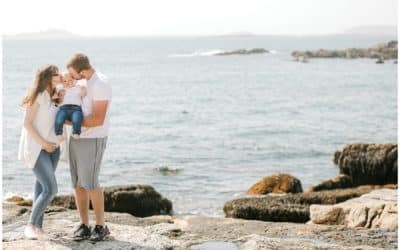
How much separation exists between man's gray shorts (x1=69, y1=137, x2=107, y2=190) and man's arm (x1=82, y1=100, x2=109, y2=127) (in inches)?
6.6

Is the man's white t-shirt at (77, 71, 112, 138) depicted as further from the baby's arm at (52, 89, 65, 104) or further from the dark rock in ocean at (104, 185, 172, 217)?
the dark rock in ocean at (104, 185, 172, 217)

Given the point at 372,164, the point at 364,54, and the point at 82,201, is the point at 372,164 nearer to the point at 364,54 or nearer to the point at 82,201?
the point at 82,201

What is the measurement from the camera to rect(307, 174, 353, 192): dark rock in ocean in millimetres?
18847

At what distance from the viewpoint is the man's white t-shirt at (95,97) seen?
22.1 ft

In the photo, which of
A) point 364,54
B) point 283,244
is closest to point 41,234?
point 283,244

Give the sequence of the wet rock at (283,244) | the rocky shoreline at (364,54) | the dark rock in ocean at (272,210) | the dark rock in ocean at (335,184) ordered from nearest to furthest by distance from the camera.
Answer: the wet rock at (283,244) < the dark rock in ocean at (272,210) < the dark rock in ocean at (335,184) < the rocky shoreline at (364,54)

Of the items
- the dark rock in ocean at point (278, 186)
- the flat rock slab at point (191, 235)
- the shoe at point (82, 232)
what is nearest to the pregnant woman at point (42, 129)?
the shoe at point (82, 232)

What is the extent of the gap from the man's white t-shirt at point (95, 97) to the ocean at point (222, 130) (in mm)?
10424

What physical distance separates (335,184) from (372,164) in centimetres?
120

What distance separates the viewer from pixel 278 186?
61.8 feet

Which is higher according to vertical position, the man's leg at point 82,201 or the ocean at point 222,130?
the man's leg at point 82,201

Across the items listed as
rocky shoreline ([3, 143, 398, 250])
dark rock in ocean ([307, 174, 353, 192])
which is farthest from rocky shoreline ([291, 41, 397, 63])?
rocky shoreline ([3, 143, 398, 250])

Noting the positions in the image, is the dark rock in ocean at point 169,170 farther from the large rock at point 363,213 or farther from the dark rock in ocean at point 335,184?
the large rock at point 363,213

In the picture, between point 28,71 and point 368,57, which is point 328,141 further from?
point 368,57
